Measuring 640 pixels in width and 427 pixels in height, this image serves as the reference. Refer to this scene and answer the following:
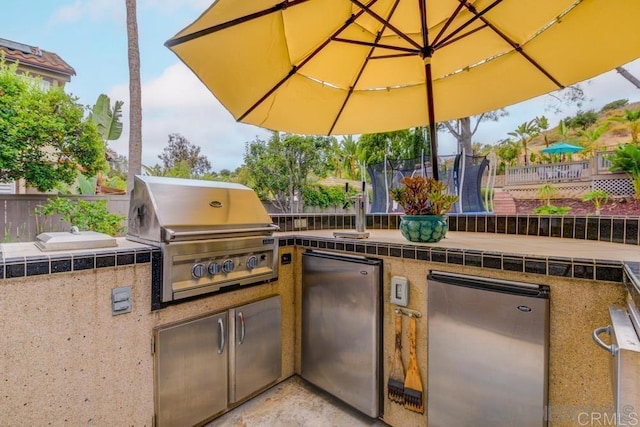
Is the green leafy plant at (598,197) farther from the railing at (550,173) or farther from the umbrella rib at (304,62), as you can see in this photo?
the umbrella rib at (304,62)

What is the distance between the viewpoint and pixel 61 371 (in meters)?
1.31

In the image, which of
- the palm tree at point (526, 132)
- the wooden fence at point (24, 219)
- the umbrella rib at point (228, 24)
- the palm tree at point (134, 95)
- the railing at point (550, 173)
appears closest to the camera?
the umbrella rib at point (228, 24)

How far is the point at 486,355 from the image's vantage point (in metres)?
1.33

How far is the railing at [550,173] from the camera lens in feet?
25.7

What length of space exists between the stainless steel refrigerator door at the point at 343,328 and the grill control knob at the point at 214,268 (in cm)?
70

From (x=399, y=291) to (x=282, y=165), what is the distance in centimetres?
382

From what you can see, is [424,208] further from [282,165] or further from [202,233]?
[282,165]

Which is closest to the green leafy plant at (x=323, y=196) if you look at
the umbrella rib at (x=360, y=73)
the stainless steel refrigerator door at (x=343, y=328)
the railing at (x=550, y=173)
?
the umbrella rib at (x=360, y=73)

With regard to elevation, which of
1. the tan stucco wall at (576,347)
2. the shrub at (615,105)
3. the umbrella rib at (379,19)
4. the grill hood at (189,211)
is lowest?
the tan stucco wall at (576,347)

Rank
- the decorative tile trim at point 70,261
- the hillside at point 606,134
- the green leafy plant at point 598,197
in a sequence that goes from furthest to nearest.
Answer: the hillside at point 606,134 < the green leafy plant at point 598,197 < the decorative tile trim at point 70,261

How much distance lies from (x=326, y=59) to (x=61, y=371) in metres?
2.46

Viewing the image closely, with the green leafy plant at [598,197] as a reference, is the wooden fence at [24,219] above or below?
below

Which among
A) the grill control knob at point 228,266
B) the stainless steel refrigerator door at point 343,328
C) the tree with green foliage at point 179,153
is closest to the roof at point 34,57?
the tree with green foliage at point 179,153

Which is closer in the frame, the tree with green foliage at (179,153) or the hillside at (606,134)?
the tree with green foliage at (179,153)
